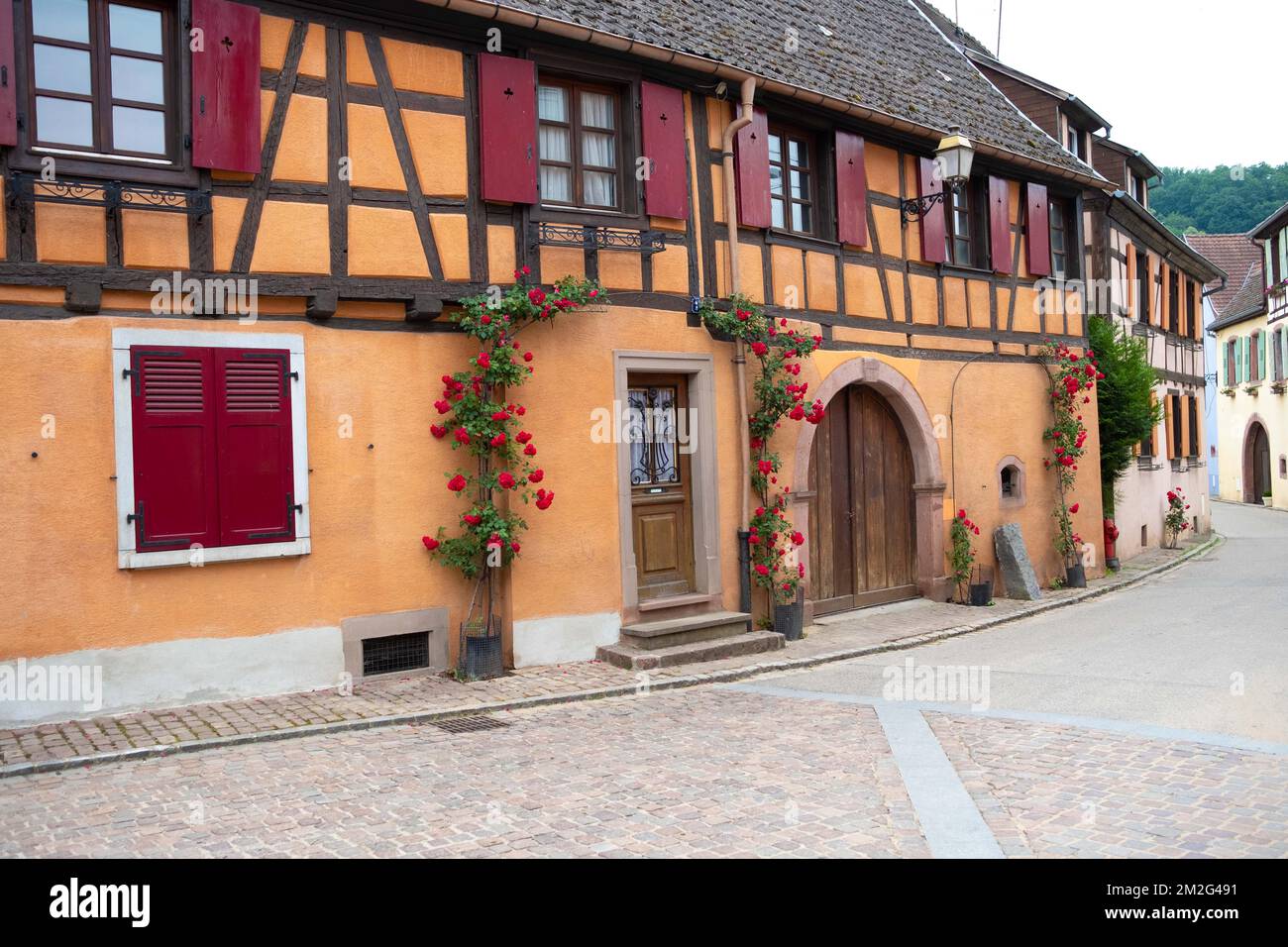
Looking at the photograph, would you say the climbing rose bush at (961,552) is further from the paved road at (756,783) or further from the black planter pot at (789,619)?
the paved road at (756,783)

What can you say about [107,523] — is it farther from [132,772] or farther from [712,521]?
[712,521]

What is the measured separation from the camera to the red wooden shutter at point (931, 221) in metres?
13.1

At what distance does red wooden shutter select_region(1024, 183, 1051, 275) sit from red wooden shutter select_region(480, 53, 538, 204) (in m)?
8.33

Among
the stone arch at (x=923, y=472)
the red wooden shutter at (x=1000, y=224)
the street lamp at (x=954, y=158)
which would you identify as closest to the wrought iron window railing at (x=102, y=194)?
the stone arch at (x=923, y=472)

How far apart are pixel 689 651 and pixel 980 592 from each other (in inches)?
209

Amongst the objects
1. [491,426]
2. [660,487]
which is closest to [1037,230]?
[660,487]

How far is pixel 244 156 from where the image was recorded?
7746mm

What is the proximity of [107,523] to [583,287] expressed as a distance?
404 centimetres

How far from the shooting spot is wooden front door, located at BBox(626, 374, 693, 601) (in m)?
10.1

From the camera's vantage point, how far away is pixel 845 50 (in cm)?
1334

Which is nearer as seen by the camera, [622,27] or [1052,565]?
[622,27]

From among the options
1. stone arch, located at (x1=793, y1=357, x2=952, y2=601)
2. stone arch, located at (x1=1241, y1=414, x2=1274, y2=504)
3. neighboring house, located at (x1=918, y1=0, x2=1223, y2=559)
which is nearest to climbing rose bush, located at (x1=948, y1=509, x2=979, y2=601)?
stone arch, located at (x1=793, y1=357, x2=952, y2=601)

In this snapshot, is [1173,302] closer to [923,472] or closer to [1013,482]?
[1013,482]

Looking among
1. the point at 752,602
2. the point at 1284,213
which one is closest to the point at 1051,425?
the point at 752,602
